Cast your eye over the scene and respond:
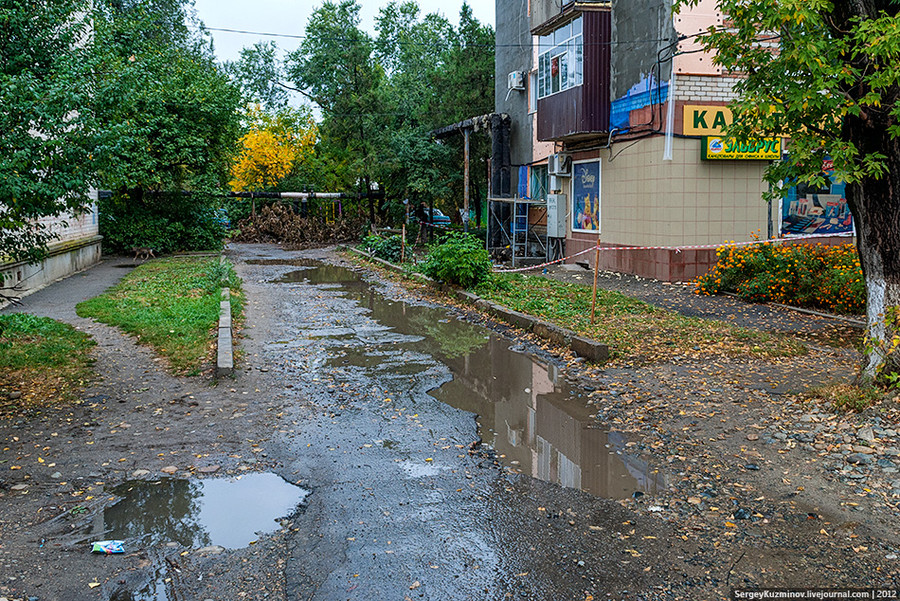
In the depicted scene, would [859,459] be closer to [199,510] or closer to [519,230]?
[199,510]

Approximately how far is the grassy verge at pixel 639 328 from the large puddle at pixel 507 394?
109cm

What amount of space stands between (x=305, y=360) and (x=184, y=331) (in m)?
2.45

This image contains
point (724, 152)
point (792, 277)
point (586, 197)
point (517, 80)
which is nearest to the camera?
point (792, 277)

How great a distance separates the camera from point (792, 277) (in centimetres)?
1230

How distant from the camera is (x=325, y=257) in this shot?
91.8 feet

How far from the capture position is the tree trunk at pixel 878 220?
22.2 feet

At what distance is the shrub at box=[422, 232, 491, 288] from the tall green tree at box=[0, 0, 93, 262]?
8600 millimetres

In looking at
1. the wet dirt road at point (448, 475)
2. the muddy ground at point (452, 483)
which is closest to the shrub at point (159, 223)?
the wet dirt road at point (448, 475)

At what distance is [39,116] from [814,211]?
622 inches

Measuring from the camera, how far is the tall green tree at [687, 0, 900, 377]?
252 inches

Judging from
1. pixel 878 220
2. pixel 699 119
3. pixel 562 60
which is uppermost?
pixel 562 60

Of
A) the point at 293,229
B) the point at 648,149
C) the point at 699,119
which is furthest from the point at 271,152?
the point at 699,119

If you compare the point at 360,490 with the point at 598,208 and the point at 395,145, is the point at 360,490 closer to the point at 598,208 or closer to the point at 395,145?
the point at 598,208

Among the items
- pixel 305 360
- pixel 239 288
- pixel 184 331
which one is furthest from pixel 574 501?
pixel 239 288
